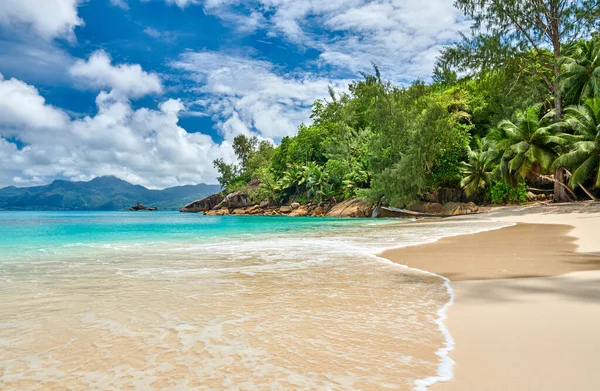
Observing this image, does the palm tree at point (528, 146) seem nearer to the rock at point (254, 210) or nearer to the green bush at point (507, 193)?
the green bush at point (507, 193)

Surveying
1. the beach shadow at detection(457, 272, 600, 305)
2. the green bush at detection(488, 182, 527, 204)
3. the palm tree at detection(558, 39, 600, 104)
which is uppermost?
the palm tree at detection(558, 39, 600, 104)

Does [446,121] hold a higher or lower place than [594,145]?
higher

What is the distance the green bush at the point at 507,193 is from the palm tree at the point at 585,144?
20.1 ft

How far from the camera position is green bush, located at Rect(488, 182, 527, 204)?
89.2 feet

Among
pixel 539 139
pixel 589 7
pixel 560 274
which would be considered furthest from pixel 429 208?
pixel 560 274

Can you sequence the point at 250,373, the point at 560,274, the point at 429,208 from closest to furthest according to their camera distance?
the point at 250,373
the point at 560,274
the point at 429,208

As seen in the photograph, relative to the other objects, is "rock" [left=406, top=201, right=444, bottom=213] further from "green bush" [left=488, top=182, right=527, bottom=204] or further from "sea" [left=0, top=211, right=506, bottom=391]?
"sea" [left=0, top=211, right=506, bottom=391]

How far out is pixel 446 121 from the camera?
95.4ft

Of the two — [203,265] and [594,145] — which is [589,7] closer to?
[594,145]

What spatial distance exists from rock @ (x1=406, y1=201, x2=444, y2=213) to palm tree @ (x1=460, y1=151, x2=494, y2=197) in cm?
261

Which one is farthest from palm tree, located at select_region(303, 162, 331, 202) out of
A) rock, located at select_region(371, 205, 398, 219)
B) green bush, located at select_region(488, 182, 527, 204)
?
green bush, located at select_region(488, 182, 527, 204)

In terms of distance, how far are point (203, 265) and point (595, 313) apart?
5.86 meters

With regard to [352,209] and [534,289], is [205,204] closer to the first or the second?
[352,209]

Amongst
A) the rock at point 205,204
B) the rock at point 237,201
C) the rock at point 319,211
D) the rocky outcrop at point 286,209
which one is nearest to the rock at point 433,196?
the rock at point 319,211
